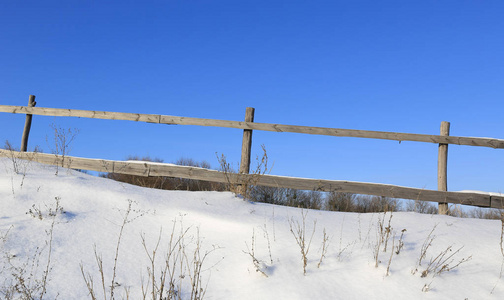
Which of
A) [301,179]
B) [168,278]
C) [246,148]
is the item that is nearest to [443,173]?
[301,179]

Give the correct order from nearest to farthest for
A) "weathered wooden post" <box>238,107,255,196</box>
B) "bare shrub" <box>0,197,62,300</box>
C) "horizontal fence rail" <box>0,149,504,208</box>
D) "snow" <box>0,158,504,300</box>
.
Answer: "bare shrub" <box>0,197,62,300</box> < "snow" <box>0,158,504,300</box> < "horizontal fence rail" <box>0,149,504,208</box> < "weathered wooden post" <box>238,107,255,196</box>

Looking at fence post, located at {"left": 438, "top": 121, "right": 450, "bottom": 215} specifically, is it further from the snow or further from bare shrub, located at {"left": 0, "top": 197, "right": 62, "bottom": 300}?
bare shrub, located at {"left": 0, "top": 197, "right": 62, "bottom": 300}

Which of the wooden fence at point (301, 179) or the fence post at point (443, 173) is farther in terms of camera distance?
the fence post at point (443, 173)

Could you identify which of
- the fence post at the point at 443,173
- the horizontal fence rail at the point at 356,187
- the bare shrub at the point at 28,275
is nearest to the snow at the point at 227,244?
the bare shrub at the point at 28,275

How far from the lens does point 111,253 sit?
434 cm

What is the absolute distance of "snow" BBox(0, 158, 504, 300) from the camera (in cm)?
379

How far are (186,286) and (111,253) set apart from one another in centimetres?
108

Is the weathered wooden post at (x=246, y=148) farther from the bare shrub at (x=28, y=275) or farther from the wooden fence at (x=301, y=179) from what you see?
the bare shrub at (x=28, y=275)

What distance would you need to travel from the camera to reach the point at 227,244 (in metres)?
4.70

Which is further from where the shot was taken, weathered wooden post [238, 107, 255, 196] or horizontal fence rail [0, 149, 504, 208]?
weathered wooden post [238, 107, 255, 196]

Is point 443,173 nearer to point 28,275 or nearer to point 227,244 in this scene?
point 227,244

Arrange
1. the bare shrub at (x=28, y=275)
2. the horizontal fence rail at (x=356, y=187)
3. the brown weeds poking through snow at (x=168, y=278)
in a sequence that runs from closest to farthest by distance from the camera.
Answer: the brown weeds poking through snow at (x=168, y=278)
the bare shrub at (x=28, y=275)
the horizontal fence rail at (x=356, y=187)

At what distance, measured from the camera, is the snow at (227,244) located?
12.4 ft

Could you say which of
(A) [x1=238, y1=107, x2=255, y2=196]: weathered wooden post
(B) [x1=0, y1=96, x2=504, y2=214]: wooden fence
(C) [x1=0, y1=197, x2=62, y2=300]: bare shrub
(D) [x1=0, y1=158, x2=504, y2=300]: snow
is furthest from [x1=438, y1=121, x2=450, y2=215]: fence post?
(C) [x1=0, y1=197, x2=62, y2=300]: bare shrub
